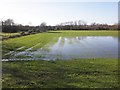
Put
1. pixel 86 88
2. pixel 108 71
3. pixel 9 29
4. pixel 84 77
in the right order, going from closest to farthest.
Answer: pixel 86 88 → pixel 84 77 → pixel 108 71 → pixel 9 29

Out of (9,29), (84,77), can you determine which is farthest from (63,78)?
(9,29)

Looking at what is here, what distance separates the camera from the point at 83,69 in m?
15.3

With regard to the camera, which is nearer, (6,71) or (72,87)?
(72,87)

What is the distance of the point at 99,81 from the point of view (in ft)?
39.8

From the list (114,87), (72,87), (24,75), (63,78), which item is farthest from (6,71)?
(114,87)

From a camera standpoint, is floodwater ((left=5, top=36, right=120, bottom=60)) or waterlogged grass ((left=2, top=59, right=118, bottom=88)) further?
floodwater ((left=5, top=36, right=120, bottom=60))

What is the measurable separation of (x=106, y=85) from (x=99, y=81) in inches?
31.6

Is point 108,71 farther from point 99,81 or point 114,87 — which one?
point 114,87

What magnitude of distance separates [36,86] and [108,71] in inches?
204

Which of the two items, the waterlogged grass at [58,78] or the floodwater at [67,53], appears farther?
the floodwater at [67,53]

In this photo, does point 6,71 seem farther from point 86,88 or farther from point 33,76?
point 86,88

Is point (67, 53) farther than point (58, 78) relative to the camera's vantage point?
Yes

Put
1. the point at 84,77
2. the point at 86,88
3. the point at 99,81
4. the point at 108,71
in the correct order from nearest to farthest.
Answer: the point at 86,88
the point at 99,81
the point at 84,77
the point at 108,71

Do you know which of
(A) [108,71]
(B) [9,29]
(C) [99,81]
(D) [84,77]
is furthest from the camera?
(B) [9,29]
